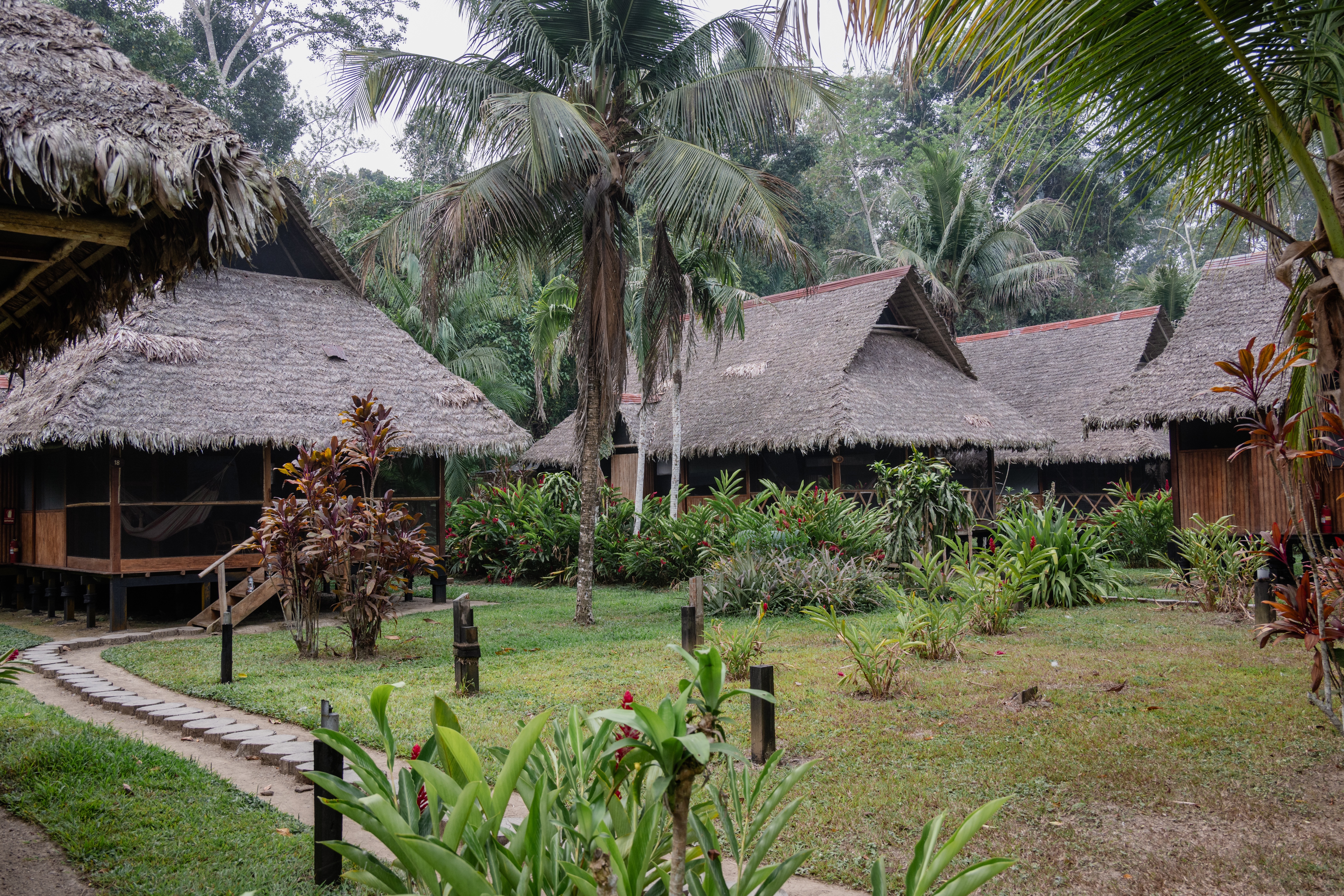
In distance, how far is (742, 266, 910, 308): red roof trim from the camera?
18.3 m

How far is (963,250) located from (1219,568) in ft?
46.7

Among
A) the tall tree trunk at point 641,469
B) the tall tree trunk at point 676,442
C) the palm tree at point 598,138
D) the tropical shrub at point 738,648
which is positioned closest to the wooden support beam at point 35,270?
the tropical shrub at point 738,648

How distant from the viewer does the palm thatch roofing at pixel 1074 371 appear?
18625 mm

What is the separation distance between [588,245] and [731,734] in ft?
21.8

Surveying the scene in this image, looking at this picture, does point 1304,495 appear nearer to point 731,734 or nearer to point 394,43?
point 731,734

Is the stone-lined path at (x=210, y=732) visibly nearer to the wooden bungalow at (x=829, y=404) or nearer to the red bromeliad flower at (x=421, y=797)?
the red bromeliad flower at (x=421, y=797)

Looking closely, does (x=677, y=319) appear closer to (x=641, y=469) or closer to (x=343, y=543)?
(x=343, y=543)

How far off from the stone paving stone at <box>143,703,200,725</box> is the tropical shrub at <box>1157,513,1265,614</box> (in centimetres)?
918

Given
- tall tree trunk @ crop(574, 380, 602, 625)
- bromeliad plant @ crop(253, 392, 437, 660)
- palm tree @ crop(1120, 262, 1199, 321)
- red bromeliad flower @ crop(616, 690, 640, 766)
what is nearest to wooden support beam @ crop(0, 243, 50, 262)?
red bromeliad flower @ crop(616, 690, 640, 766)

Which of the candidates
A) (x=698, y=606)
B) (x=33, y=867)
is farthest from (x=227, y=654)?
(x=33, y=867)

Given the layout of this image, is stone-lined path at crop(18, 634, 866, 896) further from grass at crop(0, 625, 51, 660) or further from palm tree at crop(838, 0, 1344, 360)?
palm tree at crop(838, 0, 1344, 360)

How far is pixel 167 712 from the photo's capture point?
638cm

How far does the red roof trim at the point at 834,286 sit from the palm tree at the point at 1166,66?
562 inches

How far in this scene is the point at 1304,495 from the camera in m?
5.60
